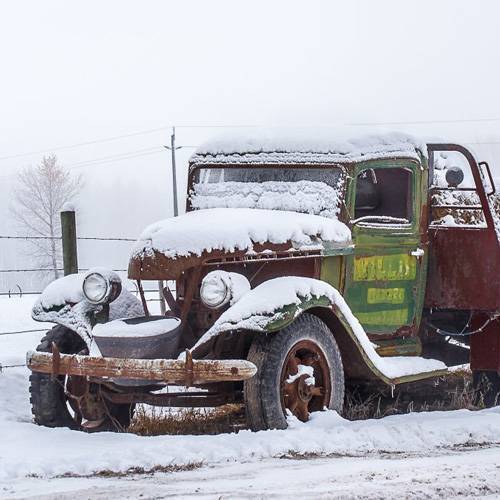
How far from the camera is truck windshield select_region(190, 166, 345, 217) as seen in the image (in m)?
7.45

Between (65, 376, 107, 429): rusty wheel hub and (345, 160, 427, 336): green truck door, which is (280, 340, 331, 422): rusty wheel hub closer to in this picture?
(345, 160, 427, 336): green truck door

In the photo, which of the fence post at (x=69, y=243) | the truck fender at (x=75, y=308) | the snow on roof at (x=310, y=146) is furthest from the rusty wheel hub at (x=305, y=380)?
the fence post at (x=69, y=243)

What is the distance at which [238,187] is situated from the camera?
7.86 m

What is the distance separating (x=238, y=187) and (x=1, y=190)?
105m

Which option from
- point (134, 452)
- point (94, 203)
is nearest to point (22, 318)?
point (134, 452)

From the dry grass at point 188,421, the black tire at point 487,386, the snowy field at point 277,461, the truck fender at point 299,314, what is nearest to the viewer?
the snowy field at point 277,461

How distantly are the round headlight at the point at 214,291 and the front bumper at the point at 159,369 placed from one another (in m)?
0.45

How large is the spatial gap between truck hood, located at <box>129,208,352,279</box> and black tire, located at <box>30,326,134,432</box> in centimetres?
92

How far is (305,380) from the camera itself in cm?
649

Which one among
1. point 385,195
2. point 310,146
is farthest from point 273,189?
point 385,195

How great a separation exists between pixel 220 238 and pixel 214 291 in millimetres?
410

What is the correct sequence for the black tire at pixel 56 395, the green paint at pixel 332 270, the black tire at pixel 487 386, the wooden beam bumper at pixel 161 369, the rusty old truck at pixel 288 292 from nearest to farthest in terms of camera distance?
the wooden beam bumper at pixel 161 369 < the rusty old truck at pixel 288 292 < the black tire at pixel 56 395 < the green paint at pixel 332 270 < the black tire at pixel 487 386

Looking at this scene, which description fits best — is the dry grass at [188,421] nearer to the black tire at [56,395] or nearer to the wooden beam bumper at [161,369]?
the black tire at [56,395]

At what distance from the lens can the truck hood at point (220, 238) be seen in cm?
652
